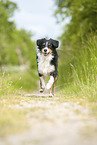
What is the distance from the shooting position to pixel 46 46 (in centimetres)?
647

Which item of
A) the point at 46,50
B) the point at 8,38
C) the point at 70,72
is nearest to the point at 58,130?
the point at 46,50

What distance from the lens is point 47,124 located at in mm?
2334

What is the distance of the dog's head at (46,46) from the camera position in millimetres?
6355

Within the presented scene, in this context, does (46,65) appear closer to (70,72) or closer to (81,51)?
(70,72)

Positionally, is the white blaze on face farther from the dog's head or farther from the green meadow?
the green meadow

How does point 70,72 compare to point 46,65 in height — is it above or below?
below

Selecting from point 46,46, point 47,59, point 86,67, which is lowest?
point 86,67

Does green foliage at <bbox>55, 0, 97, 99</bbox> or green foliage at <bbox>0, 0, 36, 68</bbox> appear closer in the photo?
green foliage at <bbox>55, 0, 97, 99</bbox>

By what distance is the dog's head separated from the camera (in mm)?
6355

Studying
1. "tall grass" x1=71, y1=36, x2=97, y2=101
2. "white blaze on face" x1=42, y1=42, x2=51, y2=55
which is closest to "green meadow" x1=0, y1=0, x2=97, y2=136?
"tall grass" x1=71, y1=36, x2=97, y2=101

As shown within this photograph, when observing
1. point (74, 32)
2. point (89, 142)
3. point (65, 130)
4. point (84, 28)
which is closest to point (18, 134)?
point (65, 130)

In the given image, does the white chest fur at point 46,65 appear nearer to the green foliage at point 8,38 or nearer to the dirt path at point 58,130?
the dirt path at point 58,130

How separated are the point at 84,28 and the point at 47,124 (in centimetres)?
873

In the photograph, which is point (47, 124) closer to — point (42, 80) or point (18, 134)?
point (18, 134)
